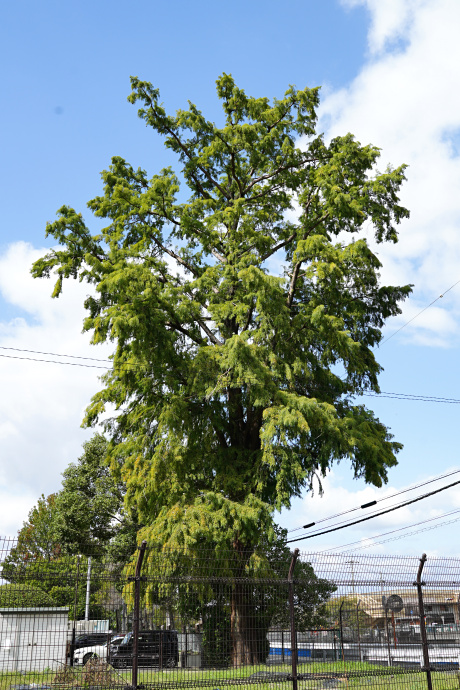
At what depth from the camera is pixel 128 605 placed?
10117 millimetres

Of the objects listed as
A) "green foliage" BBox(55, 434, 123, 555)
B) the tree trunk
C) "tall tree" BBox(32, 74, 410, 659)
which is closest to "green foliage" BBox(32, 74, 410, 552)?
"tall tree" BBox(32, 74, 410, 659)

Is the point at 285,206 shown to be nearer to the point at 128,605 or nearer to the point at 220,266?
the point at 220,266

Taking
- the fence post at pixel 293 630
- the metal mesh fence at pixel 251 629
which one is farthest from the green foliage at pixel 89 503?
the fence post at pixel 293 630

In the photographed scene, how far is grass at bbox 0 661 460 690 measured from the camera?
9.47 metres

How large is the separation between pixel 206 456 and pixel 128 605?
10.6 metres

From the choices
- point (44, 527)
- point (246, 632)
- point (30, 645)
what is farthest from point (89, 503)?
point (30, 645)

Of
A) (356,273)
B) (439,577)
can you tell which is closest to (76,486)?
(356,273)

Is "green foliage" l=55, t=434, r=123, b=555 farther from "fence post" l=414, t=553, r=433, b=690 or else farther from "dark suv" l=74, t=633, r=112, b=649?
"fence post" l=414, t=553, r=433, b=690

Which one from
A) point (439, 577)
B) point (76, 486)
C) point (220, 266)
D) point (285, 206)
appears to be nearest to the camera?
point (439, 577)

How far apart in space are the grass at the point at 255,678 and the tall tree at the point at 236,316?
21.0ft

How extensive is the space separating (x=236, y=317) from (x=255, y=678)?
12999 mm

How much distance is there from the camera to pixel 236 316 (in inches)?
848

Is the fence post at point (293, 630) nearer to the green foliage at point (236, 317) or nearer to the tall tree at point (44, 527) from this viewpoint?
the green foliage at point (236, 317)

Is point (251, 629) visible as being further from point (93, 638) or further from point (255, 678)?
point (93, 638)
